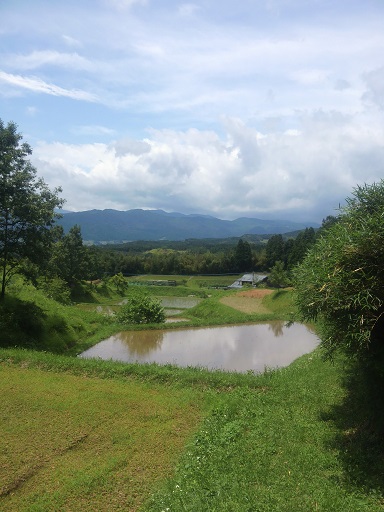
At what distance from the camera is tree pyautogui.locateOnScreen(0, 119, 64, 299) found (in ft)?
58.2

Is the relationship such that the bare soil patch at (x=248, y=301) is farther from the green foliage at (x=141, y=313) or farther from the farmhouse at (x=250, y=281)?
the farmhouse at (x=250, y=281)

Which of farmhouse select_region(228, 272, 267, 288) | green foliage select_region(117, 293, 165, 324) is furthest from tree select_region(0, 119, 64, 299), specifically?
farmhouse select_region(228, 272, 267, 288)

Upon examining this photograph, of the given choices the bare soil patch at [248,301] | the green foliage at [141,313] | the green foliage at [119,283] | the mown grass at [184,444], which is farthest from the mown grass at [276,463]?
the green foliage at [119,283]

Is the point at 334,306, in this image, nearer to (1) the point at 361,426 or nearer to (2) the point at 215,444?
(1) the point at 361,426

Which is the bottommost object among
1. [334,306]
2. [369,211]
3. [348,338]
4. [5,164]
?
[348,338]

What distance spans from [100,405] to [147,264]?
81.1 m

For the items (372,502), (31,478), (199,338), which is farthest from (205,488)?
(199,338)

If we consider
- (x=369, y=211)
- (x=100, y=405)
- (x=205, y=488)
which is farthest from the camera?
(x=100, y=405)

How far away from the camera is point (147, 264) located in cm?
9175

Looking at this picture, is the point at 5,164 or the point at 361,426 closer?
the point at 361,426

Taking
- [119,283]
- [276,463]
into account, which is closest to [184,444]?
[276,463]

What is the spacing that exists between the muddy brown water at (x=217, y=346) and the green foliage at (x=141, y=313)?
2.45 m

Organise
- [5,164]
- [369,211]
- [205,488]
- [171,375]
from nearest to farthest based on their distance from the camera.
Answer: [205,488], [369,211], [171,375], [5,164]

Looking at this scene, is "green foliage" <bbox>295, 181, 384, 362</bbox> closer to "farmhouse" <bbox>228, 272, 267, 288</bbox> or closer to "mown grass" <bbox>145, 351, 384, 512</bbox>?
"mown grass" <bbox>145, 351, 384, 512</bbox>
